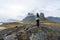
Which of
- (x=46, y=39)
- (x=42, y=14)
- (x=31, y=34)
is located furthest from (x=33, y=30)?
(x=42, y=14)

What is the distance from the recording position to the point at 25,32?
45.8 metres

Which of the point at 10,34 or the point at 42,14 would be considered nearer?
the point at 10,34

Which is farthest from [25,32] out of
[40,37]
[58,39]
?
[58,39]

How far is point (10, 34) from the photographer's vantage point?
4659 centimetres

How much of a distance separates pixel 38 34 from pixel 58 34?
20.5 feet

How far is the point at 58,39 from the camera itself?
45.9 m

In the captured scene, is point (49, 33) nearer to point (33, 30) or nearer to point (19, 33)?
point (33, 30)

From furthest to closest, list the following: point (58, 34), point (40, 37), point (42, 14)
A: point (42, 14) → point (58, 34) → point (40, 37)

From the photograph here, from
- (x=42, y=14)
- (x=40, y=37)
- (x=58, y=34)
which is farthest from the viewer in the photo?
(x=42, y=14)

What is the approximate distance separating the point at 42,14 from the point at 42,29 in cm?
5613

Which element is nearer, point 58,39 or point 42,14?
point 58,39

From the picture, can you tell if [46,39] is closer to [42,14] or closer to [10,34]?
[10,34]

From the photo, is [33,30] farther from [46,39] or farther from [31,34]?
[46,39]

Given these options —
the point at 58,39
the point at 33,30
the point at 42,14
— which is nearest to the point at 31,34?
the point at 33,30
